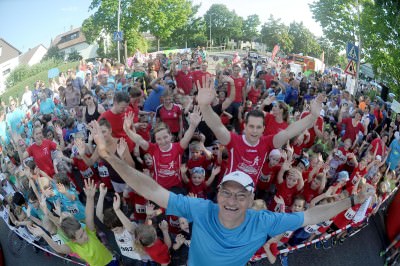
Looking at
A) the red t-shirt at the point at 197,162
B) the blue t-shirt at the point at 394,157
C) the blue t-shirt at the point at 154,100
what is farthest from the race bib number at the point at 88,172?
the blue t-shirt at the point at 394,157

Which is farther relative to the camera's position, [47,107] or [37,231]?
[47,107]

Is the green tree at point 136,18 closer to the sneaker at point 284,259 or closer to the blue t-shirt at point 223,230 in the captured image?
the sneaker at point 284,259

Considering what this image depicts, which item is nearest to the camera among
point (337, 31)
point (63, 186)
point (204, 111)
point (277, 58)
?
point (204, 111)

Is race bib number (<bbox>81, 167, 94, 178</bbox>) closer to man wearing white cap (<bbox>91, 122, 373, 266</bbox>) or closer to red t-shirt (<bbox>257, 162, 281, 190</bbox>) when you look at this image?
red t-shirt (<bbox>257, 162, 281, 190</bbox>)

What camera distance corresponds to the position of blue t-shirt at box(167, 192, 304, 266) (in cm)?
204

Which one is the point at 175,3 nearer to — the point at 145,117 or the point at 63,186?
the point at 145,117

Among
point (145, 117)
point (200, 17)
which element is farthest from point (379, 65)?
point (145, 117)

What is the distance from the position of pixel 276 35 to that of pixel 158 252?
40.2ft

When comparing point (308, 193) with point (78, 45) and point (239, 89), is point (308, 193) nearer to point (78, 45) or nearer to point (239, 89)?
point (239, 89)

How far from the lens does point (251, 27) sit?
12625mm

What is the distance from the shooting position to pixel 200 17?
1259 cm

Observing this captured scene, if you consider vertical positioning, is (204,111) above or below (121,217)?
above

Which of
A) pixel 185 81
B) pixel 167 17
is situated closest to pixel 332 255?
pixel 185 81

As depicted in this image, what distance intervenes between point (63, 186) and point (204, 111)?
245 centimetres
